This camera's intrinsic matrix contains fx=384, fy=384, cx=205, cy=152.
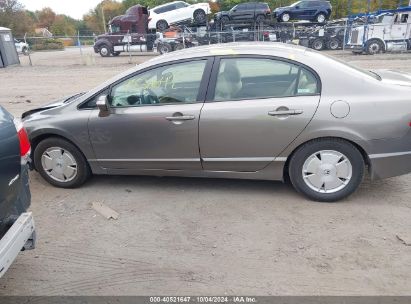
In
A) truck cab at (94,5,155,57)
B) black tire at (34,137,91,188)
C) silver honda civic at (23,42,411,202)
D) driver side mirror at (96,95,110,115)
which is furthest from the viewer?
truck cab at (94,5,155,57)

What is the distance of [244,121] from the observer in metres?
3.78

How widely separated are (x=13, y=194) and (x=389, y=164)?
3.26 metres

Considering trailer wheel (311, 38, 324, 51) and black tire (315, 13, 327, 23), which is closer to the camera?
trailer wheel (311, 38, 324, 51)

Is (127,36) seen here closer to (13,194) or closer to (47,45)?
(47,45)

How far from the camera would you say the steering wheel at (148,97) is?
13.4 ft

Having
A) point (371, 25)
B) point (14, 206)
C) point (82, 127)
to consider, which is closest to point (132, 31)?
point (371, 25)

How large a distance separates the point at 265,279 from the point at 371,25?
21.5 meters

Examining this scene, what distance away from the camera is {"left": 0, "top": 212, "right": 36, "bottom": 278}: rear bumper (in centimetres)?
226

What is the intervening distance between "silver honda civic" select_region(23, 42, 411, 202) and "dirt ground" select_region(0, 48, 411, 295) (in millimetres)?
297

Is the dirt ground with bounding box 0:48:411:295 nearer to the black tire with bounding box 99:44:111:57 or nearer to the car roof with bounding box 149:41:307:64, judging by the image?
the car roof with bounding box 149:41:307:64

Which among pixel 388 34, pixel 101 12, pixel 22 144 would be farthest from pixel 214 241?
pixel 101 12

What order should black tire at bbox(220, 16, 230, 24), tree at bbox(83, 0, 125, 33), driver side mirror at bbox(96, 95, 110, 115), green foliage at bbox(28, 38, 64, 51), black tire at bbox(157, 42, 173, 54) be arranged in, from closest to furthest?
driver side mirror at bbox(96, 95, 110, 115) < black tire at bbox(157, 42, 173, 54) < black tire at bbox(220, 16, 230, 24) < green foliage at bbox(28, 38, 64, 51) < tree at bbox(83, 0, 125, 33)

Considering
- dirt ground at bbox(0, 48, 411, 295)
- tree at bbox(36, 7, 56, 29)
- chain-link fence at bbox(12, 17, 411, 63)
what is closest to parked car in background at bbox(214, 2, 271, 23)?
chain-link fence at bbox(12, 17, 411, 63)

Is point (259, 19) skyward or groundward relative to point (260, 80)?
skyward
